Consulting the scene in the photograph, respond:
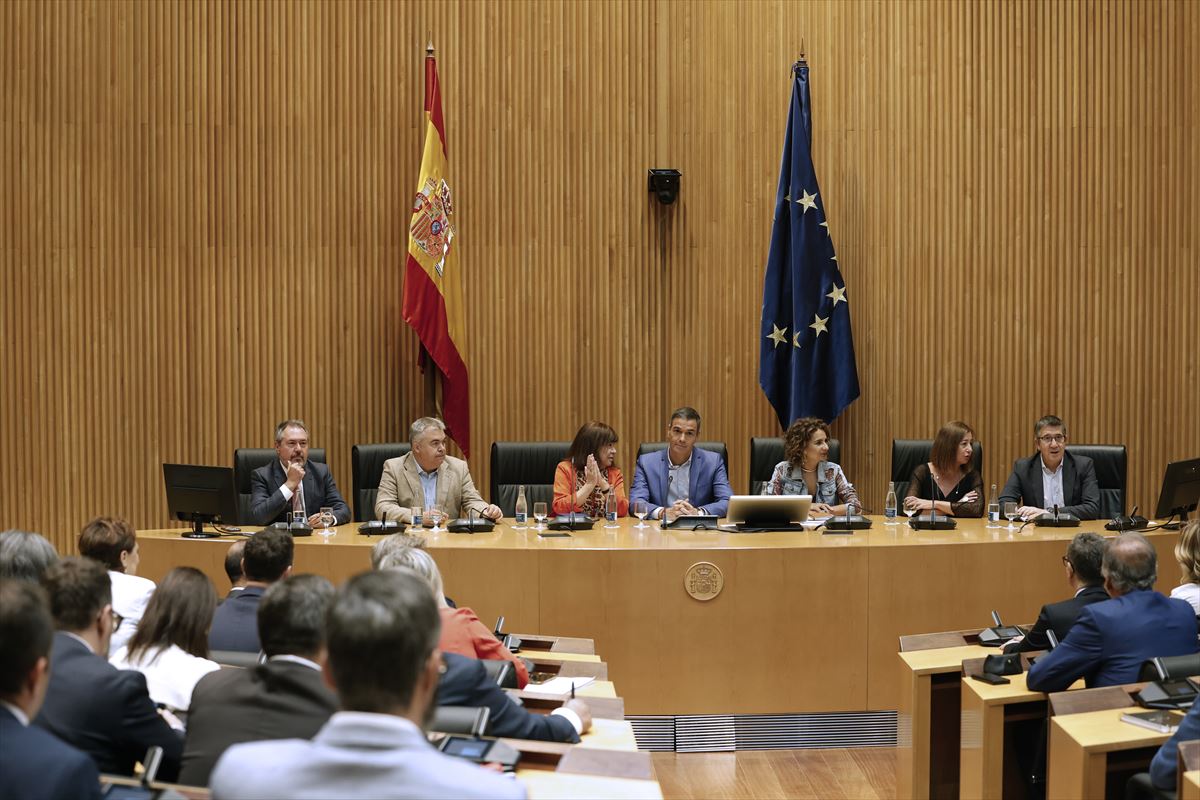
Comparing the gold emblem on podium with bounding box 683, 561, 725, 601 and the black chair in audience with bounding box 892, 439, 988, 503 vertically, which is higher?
the black chair in audience with bounding box 892, 439, 988, 503

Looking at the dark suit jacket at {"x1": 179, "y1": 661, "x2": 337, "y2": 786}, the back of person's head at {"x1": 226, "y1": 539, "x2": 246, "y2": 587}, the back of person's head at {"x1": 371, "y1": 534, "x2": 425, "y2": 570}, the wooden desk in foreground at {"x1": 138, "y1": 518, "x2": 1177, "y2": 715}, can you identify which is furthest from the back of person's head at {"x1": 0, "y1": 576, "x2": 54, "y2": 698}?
the wooden desk in foreground at {"x1": 138, "y1": 518, "x2": 1177, "y2": 715}

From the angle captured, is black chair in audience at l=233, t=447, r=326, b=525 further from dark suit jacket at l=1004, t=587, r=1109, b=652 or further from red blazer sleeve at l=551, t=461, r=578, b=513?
dark suit jacket at l=1004, t=587, r=1109, b=652

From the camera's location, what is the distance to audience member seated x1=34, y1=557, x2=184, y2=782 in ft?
8.80

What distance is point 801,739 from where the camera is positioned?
18.2ft

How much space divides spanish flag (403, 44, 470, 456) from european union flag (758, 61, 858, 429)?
6.49ft

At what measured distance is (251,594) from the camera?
382 centimetres

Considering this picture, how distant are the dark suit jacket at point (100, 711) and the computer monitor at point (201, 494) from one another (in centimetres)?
294

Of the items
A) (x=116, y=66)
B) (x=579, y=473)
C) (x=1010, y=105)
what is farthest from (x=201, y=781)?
(x=1010, y=105)

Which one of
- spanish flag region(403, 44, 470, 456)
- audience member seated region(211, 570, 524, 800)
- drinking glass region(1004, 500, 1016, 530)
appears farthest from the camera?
spanish flag region(403, 44, 470, 456)

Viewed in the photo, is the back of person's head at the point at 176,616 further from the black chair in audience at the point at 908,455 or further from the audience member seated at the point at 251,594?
the black chair in audience at the point at 908,455

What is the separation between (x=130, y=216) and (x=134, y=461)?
1583mm

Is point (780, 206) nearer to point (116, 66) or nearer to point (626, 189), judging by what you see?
point (626, 189)

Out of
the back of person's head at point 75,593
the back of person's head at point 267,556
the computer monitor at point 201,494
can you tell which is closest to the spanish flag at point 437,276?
the computer monitor at point 201,494

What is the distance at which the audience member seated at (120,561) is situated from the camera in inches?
156
